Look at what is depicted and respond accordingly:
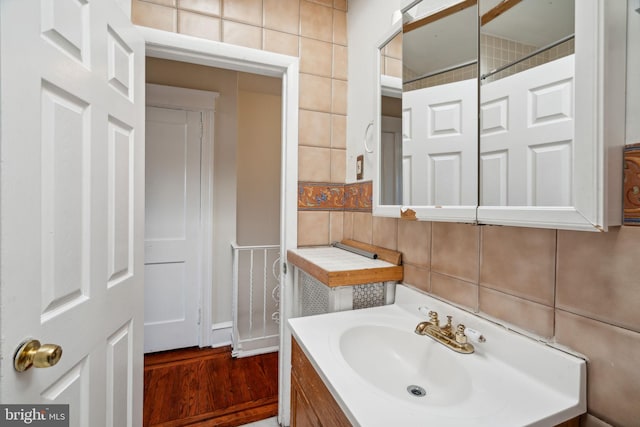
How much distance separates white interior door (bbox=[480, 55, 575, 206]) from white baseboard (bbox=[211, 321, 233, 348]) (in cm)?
237

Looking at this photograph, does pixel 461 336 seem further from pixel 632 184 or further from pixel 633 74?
pixel 633 74

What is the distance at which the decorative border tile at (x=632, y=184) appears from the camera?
54cm

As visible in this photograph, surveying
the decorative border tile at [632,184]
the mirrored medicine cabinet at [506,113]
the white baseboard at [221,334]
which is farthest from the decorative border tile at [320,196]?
the white baseboard at [221,334]

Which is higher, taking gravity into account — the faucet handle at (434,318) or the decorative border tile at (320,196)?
the decorative border tile at (320,196)

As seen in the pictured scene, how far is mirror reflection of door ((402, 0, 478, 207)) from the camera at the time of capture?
80cm

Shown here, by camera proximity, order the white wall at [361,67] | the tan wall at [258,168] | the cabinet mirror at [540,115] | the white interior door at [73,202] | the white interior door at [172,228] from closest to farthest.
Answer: the cabinet mirror at [540,115]
the white interior door at [73,202]
the white wall at [361,67]
the white interior door at [172,228]
the tan wall at [258,168]

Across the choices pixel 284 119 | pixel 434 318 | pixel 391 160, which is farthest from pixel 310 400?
pixel 284 119

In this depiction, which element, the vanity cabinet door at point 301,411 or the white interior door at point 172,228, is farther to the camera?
the white interior door at point 172,228

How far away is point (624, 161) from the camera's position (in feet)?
1.82

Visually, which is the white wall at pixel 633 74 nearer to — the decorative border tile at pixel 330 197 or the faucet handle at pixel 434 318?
the faucet handle at pixel 434 318

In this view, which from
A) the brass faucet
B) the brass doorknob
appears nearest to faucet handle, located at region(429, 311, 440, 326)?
the brass faucet

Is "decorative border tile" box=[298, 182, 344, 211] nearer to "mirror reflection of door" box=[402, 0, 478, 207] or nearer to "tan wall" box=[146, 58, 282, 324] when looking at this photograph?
"mirror reflection of door" box=[402, 0, 478, 207]

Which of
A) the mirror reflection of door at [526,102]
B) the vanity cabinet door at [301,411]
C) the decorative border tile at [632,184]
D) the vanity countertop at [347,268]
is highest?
the mirror reflection of door at [526,102]

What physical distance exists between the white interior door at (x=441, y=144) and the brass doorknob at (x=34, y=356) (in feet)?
3.38
